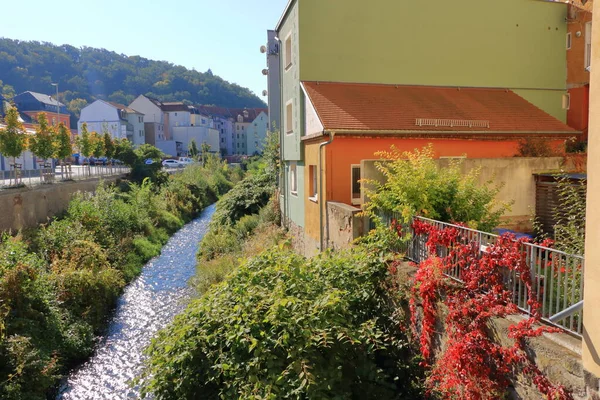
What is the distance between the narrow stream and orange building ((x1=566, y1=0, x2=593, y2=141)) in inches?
589

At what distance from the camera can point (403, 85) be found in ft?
50.8

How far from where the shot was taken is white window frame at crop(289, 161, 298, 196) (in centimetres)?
1653

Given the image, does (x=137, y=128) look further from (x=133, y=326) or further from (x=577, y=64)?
(x=577, y=64)

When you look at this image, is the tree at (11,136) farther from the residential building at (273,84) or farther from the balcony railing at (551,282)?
the balcony railing at (551,282)

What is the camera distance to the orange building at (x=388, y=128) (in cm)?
1230

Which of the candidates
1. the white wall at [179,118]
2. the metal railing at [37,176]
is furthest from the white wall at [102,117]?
the metal railing at [37,176]

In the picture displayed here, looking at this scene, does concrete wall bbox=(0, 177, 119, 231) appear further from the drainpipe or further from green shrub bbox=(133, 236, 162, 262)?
the drainpipe

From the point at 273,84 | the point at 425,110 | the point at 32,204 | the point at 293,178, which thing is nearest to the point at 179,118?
the point at 273,84

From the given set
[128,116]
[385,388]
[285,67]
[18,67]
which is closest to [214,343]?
[385,388]

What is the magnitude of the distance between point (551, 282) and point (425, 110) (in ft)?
32.6

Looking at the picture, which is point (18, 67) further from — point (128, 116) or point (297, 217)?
point (297, 217)

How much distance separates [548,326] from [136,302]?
14.2 meters

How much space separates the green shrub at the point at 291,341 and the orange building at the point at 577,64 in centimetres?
1290

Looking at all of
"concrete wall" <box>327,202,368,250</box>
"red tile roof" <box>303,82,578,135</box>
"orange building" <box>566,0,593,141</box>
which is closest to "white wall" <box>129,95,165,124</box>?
"red tile roof" <box>303,82,578,135</box>
